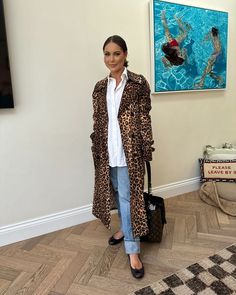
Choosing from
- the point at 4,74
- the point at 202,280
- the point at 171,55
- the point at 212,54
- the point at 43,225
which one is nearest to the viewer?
the point at 202,280

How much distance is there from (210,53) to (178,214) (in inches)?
64.0

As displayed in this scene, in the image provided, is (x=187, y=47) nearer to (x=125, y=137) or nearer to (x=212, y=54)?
(x=212, y=54)

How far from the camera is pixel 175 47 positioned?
2.50 metres

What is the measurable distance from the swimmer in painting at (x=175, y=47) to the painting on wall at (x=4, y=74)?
4.39 feet

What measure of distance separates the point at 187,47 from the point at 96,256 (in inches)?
79.3

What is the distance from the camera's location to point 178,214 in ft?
8.03

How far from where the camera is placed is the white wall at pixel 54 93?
6.38 ft

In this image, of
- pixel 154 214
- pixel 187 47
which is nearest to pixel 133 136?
pixel 154 214

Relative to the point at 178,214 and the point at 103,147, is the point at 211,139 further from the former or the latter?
the point at 103,147

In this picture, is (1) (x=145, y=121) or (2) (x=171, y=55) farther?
(2) (x=171, y=55)

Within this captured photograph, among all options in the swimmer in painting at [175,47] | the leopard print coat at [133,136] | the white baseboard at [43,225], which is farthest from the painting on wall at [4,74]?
the swimmer in painting at [175,47]

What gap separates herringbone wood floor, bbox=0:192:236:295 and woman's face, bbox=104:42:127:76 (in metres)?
1.26

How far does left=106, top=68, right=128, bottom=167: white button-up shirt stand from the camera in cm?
162

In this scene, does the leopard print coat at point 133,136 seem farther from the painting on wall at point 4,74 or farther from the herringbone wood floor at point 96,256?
the painting on wall at point 4,74
